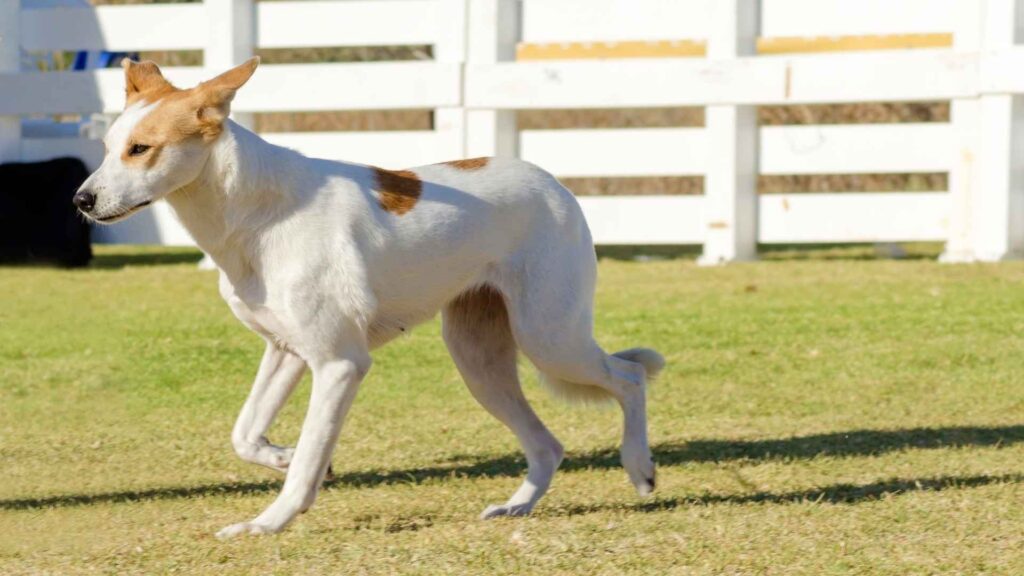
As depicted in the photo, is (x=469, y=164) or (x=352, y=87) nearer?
(x=469, y=164)

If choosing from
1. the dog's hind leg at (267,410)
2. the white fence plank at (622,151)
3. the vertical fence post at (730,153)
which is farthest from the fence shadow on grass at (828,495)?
the white fence plank at (622,151)

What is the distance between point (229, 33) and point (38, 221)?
2.06 meters

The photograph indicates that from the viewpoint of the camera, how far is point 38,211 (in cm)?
1223

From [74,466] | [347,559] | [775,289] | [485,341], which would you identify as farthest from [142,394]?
[775,289]

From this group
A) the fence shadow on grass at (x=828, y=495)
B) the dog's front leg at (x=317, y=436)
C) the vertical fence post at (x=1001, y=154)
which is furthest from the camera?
the vertical fence post at (x=1001, y=154)

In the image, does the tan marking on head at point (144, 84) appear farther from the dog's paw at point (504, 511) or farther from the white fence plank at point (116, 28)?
the white fence plank at point (116, 28)

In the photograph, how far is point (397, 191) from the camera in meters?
4.85

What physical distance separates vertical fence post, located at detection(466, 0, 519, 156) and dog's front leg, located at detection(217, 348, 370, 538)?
24.0 feet

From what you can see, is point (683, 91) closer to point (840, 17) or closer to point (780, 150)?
point (780, 150)

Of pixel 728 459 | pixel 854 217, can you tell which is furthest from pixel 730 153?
pixel 728 459

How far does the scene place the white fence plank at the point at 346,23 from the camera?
12141mm

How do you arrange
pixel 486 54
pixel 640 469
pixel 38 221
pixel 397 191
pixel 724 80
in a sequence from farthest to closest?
pixel 38 221 < pixel 486 54 < pixel 724 80 < pixel 640 469 < pixel 397 191

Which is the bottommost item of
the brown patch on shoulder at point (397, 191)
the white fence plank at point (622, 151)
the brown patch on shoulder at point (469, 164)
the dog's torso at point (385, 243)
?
the white fence plank at point (622, 151)

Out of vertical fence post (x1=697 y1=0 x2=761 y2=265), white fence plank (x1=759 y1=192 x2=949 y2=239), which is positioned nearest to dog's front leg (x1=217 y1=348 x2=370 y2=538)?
vertical fence post (x1=697 y1=0 x2=761 y2=265)
